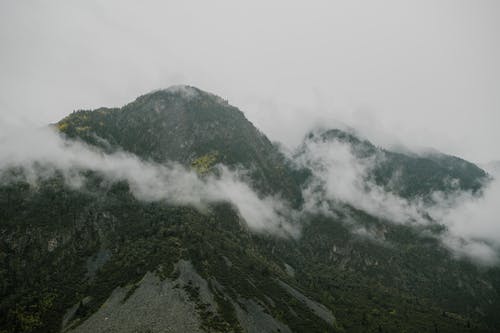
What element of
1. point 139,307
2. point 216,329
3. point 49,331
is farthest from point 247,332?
point 49,331

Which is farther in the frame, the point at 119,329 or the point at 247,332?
the point at 247,332

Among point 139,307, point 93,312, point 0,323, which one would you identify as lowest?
point 0,323

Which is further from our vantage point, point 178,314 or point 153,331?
point 178,314

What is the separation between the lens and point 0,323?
19850 cm

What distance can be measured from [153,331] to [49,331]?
54884mm

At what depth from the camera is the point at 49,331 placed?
193m

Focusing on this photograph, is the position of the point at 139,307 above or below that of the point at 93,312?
above

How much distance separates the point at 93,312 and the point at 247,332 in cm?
7753

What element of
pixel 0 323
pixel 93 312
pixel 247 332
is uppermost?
pixel 247 332

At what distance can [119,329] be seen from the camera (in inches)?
7180

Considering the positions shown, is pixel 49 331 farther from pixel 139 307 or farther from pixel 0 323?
pixel 139 307

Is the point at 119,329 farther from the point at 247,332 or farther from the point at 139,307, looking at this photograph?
the point at 247,332

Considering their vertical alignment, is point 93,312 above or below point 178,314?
below

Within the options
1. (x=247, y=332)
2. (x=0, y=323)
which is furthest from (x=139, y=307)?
(x=0, y=323)
